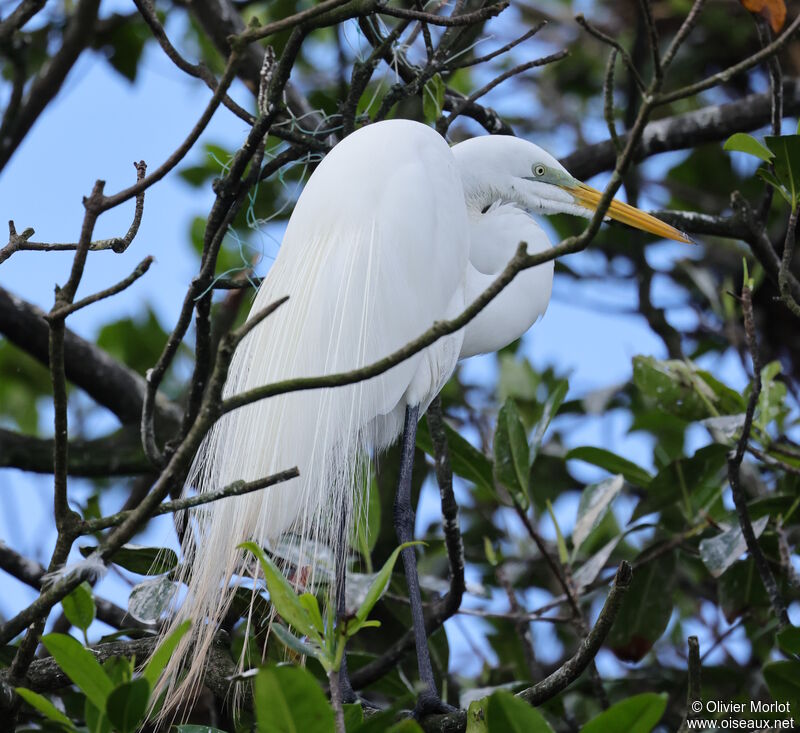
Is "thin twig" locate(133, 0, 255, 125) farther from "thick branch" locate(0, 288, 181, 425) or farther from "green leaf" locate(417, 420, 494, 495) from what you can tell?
"thick branch" locate(0, 288, 181, 425)

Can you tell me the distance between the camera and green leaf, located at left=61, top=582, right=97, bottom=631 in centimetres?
152

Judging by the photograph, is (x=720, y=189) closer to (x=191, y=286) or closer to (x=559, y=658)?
(x=559, y=658)

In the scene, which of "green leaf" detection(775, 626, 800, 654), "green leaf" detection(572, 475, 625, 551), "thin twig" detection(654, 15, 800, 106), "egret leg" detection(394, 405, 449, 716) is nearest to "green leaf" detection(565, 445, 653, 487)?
"green leaf" detection(572, 475, 625, 551)

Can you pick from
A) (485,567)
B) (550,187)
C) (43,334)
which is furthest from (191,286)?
(485,567)

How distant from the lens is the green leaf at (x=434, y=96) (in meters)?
2.48

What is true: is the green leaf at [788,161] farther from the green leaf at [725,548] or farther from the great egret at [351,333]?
the green leaf at [725,548]

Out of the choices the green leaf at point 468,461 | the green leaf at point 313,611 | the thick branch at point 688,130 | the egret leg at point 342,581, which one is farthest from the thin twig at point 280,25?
the thick branch at point 688,130

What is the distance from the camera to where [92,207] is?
125 centimetres

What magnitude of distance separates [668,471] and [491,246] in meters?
0.72

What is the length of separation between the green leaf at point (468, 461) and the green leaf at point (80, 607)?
1.12 metres

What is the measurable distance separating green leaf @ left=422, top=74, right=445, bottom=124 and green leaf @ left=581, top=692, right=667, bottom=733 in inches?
62.9

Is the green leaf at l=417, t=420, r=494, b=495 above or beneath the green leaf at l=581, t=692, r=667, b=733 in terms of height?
above

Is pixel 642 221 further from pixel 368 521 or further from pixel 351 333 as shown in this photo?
pixel 368 521

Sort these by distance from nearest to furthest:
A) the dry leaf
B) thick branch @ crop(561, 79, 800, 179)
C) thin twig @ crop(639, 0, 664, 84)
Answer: thin twig @ crop(639, 0, 664, 84)
the dry leaf
thick branch @ crop(561, 79, 800, 179)
